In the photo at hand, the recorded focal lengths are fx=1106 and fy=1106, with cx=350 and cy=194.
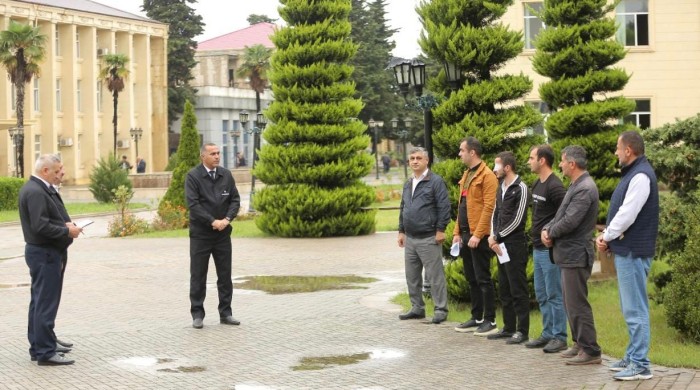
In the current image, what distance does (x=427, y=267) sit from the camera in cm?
1221

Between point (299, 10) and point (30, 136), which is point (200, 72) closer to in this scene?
point (30, 136)

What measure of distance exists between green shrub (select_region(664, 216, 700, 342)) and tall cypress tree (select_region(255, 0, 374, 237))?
16.6 m

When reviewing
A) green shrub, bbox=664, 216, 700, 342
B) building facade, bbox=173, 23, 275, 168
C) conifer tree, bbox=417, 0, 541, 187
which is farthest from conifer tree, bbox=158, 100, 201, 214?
building facade, bbox=173, 23, 275, 168

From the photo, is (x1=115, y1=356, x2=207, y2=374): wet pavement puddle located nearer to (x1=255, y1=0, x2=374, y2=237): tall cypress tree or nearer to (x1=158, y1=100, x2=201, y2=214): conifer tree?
(x1=255, y1=0, x2=374, y2=237): tall cypress tree

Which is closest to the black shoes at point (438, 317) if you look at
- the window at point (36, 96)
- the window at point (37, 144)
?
the window at point (37, 144)

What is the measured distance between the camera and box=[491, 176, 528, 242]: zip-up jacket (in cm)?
1073

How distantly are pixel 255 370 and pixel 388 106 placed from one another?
74332mm

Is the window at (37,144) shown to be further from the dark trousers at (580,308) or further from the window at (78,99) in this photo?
the dark trousers at (580,308)

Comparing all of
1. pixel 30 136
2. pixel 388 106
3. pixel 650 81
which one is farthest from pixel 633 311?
pixel 388 106

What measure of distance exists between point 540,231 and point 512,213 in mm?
610

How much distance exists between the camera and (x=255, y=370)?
9.72 meters

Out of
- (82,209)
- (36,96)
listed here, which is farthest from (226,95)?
(82,209)

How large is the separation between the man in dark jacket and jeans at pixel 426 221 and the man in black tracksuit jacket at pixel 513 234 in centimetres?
120

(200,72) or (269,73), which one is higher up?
(200,72)
